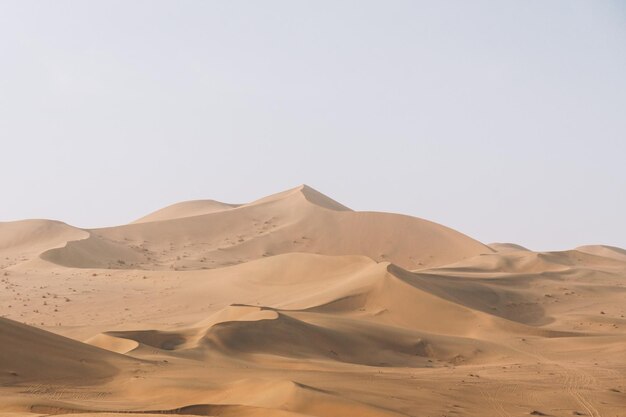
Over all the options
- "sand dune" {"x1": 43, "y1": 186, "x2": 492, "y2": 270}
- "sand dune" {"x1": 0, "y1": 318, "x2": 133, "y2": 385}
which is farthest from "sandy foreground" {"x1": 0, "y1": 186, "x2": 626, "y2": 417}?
"sand dune" {"x1": 43, "y1": 186, "x2": 492, "y2": 270}

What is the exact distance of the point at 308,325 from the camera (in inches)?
829

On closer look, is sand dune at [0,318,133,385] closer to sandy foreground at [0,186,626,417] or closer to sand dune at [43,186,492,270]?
sandy foreground at [0,186,626,417]

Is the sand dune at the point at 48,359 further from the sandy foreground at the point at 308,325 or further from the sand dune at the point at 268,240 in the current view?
the sand dune at the point at 268,240

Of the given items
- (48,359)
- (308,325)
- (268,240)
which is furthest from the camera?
(268,240)

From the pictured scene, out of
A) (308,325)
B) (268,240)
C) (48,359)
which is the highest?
(268,240)

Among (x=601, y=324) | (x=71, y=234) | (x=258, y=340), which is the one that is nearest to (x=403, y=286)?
(x=601, y=324)

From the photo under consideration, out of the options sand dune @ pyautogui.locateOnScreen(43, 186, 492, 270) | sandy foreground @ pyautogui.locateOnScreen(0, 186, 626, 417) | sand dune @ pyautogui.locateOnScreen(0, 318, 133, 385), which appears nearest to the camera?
sandy foreground @ pyautogui.locateOnScreen(0, 186, 626, 417)

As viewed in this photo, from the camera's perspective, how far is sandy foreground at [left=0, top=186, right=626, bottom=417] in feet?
44.0

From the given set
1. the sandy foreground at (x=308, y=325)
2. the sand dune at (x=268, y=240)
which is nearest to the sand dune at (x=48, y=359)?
the sandy foreground at (x=308, y=325)

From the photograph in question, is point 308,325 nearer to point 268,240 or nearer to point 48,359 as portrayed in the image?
point 48,359

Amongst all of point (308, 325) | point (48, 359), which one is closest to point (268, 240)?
point (308, 325)

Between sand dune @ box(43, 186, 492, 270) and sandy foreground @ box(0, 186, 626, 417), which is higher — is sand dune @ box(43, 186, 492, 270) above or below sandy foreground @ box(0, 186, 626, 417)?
above

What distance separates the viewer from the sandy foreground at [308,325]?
44.0 feet

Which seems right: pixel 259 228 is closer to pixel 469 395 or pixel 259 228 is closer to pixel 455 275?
pixel 455 275
